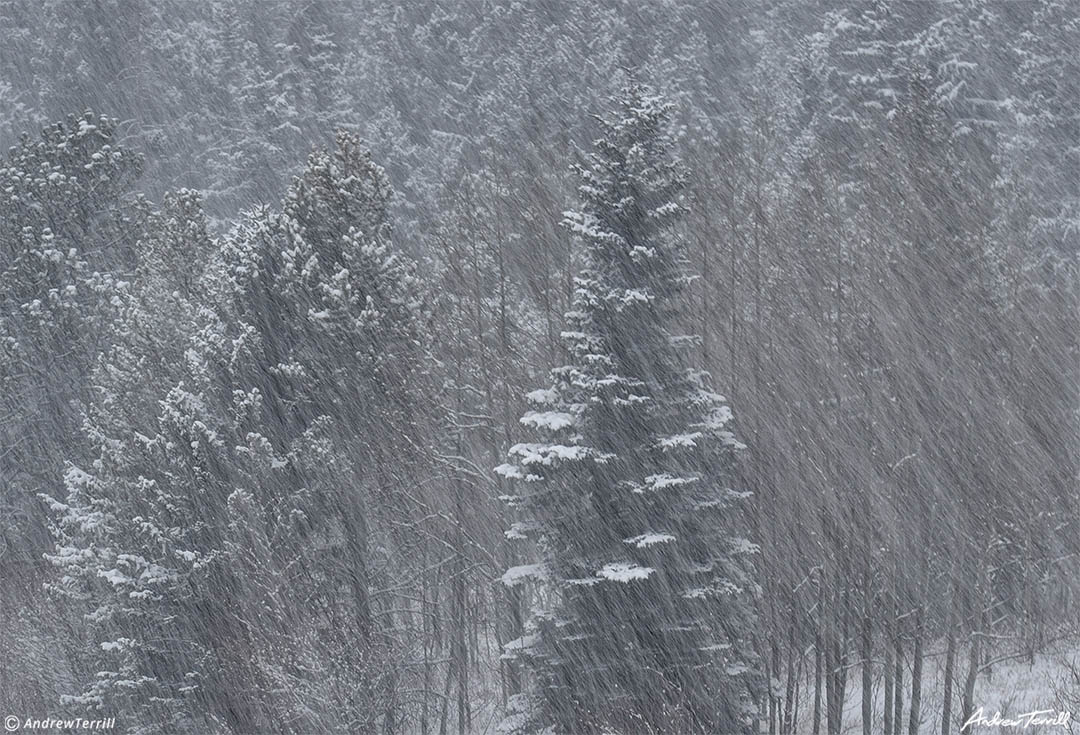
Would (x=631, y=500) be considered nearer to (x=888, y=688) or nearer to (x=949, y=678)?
(x=888, y=688)

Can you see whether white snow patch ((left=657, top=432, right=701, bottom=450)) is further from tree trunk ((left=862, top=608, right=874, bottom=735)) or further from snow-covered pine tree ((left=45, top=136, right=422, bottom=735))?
tree trunk ((left=862, top=608, right=874, bottom=735))

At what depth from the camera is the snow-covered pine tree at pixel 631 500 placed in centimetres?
1536

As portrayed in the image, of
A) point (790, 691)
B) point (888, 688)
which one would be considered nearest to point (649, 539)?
point (790, 691)

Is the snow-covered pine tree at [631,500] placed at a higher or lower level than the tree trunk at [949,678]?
higher

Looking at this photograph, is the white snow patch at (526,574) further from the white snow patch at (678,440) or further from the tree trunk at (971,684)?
the tree trunk at (971,684)

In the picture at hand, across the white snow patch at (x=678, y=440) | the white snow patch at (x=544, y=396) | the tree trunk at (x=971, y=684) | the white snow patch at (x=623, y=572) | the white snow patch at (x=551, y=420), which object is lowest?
the tree trunk at (x=971, y=684)

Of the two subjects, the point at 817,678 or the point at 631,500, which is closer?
the point at 631,500

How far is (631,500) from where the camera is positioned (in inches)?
616

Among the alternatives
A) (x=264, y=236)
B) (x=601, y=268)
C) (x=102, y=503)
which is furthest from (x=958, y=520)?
(x=102, y=503)

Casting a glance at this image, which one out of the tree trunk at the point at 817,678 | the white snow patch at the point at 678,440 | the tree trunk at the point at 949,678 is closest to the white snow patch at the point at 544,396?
the white snow patch at the point at 678,440

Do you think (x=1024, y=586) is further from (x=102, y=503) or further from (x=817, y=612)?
(x=102, y=503)

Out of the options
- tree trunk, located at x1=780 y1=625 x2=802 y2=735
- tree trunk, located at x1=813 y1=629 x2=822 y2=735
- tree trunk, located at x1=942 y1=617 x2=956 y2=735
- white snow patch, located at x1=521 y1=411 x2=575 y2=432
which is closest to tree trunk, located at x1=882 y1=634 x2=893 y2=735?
tree trunk, located at x1=942 y1=617 x2=956 y2=735

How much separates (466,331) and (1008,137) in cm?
1865

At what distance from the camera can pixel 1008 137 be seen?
32.3m
